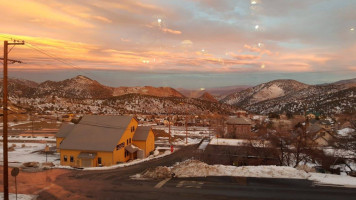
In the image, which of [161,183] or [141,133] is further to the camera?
[141,133]

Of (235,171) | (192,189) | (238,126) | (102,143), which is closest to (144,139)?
(102,143)

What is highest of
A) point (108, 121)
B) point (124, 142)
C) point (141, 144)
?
point (108, 121)

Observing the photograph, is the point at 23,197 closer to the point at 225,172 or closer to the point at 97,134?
the point at 225,172

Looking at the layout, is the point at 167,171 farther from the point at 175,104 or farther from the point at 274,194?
the point at 175,104

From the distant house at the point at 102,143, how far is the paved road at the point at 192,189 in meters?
12.9

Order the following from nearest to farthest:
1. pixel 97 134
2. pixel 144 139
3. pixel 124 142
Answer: pixel 97 134, pixel 124 142, pixel 144 139

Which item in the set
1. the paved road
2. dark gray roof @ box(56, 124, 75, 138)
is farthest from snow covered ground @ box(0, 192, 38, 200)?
dark gray roof @ box(56, 124, 75, 138)

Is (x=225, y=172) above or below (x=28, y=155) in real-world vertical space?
above

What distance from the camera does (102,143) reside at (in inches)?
1487

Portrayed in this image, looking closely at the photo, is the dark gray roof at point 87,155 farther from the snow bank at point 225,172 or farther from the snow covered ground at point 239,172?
the snow bank at point 225,172

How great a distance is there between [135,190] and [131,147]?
73.7 ft

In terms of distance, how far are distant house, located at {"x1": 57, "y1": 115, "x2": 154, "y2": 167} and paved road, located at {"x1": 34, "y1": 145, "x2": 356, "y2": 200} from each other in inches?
508

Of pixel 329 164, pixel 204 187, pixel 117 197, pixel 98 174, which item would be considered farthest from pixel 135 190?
pixel 329 164

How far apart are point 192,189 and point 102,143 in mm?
21903
